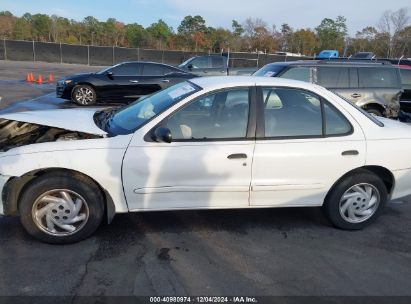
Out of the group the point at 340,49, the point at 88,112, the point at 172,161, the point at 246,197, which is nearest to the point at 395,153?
the point at 246,197

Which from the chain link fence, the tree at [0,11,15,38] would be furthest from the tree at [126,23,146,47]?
the chain link fence

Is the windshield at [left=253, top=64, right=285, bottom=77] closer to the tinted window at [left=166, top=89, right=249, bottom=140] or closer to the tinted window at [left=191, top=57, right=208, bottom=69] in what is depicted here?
the tinted window at [left=166, top=89, right=249, bottom=140]

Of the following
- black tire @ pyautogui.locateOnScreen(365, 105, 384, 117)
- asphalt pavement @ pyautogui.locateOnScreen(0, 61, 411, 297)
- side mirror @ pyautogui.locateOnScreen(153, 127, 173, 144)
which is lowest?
asphalt pavement @ pyautogui.locateOnScreen(0, 61, 411, 297)

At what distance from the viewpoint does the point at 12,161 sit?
3.57 m

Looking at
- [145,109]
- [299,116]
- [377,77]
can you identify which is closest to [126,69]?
[377,77]

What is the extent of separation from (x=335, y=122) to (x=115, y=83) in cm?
1001

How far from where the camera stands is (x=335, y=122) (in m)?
4.25

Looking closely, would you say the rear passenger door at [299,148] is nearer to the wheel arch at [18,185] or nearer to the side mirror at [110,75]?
the wheel arch at [18,185]

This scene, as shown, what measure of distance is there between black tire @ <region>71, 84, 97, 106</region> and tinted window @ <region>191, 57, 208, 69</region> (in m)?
5.00

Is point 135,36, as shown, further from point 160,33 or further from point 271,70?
point 271,70

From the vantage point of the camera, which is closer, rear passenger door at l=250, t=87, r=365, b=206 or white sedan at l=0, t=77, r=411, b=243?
white sedan at l=0, t=77, r=411, b=243

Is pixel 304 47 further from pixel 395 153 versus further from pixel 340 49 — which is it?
pixel 395 153

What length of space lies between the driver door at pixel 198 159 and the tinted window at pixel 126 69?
32.3 ft

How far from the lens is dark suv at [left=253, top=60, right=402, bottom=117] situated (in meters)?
9.19
